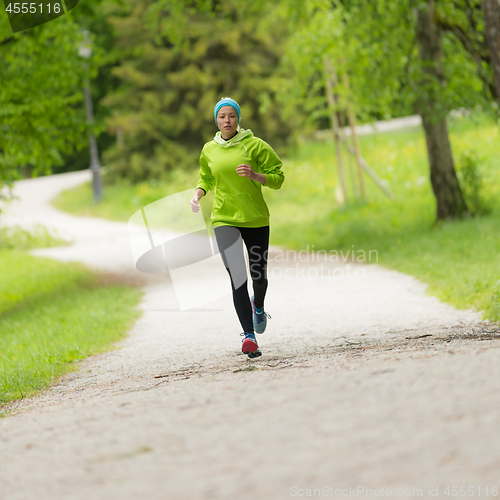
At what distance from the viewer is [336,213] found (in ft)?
59.8

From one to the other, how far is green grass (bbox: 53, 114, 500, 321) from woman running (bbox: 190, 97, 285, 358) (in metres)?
2.46

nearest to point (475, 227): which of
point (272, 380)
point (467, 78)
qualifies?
point (467, 78)

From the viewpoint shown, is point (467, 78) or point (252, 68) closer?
point (467, 78)

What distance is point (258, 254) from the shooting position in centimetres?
583

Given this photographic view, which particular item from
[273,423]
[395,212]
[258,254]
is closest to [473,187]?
[395,212]

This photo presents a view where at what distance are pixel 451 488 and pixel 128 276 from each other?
463 inches

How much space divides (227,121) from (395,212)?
12255 mm

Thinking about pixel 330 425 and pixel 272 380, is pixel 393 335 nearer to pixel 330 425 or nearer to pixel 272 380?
pixel 272 380

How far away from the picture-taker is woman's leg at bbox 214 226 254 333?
561 cm

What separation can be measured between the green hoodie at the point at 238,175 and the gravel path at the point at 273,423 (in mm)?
1207

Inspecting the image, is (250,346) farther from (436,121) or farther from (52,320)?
(436,121)

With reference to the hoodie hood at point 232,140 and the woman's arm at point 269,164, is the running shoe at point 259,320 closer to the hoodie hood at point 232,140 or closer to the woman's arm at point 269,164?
the woman's arm at point 269,164

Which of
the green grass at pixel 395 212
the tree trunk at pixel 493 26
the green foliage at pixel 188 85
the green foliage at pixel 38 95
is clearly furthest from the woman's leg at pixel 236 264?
the green foliage at pixel 188 85

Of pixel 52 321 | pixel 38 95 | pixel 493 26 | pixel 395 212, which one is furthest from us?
pixel 395 212
